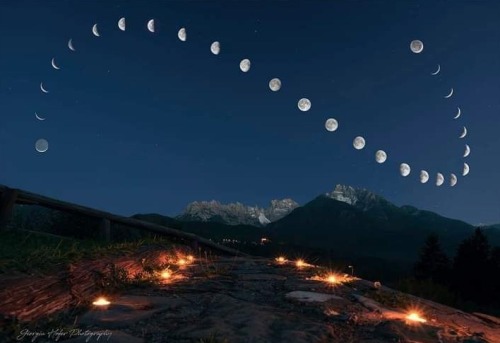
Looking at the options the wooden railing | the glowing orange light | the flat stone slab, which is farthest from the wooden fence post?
the flat stone slab

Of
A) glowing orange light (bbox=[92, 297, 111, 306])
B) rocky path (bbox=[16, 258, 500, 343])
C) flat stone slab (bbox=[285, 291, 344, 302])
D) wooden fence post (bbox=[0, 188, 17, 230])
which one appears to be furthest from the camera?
wooden fence post (bbox=[0, 188, 17, 230])

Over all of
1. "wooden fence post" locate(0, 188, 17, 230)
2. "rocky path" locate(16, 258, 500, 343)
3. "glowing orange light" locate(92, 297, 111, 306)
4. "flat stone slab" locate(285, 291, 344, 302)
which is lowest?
A: "glowing orange light" locate(92, 297, 111, 306)

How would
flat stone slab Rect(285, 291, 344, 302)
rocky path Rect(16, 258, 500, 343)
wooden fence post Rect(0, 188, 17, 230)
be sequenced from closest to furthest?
1. rocky path Rect(16, 258, 500, 343)
2. flat stone slab Rect(285, 291, 344, 302)
3. wooden fence post Rect(0, 188, 17, 230)

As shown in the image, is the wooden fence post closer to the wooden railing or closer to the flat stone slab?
the wooden railing

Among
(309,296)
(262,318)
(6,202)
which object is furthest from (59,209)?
(262,318)

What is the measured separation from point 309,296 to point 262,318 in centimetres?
127

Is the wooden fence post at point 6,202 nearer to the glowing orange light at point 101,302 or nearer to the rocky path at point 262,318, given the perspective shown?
the rocky path at point 262,318

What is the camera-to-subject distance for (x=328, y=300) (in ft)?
15.1

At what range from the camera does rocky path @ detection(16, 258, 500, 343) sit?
3.13 m

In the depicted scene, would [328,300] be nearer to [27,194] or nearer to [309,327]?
[309,327]

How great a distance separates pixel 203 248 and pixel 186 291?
25.5ft

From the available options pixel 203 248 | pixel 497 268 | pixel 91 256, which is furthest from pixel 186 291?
pixel 497 268

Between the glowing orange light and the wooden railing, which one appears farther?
the wooden railing

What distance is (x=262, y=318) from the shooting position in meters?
3.62
